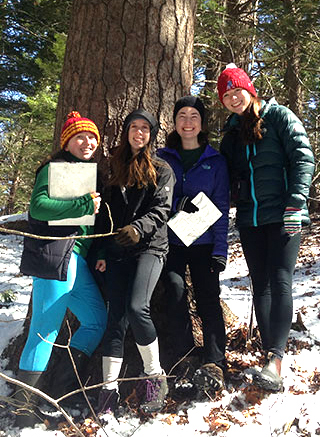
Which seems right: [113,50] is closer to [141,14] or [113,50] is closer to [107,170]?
[141,14]

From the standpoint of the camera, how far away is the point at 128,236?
7.61 ft

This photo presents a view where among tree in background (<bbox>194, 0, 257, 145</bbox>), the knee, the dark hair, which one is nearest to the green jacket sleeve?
the knee

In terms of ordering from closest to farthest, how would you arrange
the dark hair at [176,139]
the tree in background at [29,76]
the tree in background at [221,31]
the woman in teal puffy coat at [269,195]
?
the woman in teal puffy coat at [269,195]
the dark hair at [176,139]
the tree in background at [221,31]
the tree in background at [29,76]

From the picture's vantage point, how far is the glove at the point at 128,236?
91.3 inches

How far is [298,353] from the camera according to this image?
2.99 m

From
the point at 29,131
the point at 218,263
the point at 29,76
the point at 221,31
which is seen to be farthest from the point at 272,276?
the point at 29,76

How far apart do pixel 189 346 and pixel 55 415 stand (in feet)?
3.35

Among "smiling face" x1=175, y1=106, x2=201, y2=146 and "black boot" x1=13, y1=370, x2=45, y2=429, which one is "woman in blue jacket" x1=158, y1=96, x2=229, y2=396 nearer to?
"smiling face" x1=175, y1=106, x2=201, y2=146

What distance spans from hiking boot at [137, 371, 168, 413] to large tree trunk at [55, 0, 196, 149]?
1.77 meters

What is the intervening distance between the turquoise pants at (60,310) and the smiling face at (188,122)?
3.96 feet

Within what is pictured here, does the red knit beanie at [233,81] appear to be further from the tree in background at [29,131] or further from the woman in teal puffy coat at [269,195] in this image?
the tree in background at [29,131]

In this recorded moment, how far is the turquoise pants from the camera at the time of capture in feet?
7.97

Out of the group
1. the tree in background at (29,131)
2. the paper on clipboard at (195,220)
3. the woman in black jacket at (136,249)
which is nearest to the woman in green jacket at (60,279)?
the woman in black jacket at (136,249)

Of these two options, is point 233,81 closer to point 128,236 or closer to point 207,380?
point 128,236
